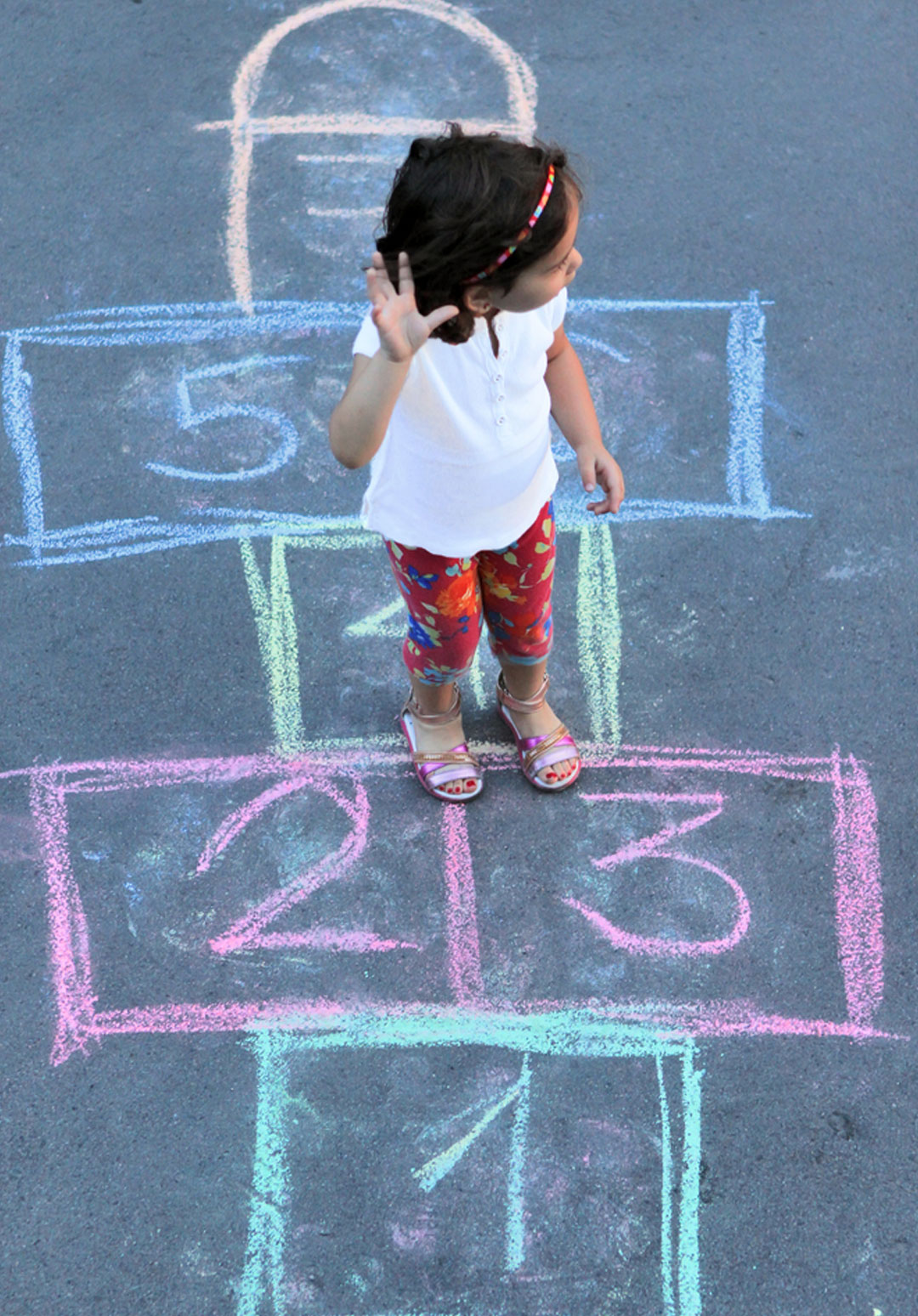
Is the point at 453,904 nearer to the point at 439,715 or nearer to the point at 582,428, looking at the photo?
the point at 439,715

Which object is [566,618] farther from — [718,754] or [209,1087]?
[209,1087]

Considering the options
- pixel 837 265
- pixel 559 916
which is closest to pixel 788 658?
pixel 559 916

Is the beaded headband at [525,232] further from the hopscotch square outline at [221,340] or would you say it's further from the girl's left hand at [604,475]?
the hopscotch square outline at [221,340]

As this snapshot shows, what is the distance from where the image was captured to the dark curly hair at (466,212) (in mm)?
1587

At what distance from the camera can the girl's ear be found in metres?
1.69

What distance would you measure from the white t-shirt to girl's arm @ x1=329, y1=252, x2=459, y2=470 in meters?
0.08

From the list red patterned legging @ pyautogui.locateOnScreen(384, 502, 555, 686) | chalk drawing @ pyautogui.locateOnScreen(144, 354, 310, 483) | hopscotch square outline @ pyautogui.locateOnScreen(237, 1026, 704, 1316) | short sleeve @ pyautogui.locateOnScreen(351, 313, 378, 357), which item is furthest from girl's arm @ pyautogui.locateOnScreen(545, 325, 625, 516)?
chalk drawing @ pyautogui.locateOnScreen(144, 354, 310, 483)

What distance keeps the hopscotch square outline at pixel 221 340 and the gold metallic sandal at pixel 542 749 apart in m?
0.62

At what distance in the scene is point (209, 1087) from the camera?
2.22 meters

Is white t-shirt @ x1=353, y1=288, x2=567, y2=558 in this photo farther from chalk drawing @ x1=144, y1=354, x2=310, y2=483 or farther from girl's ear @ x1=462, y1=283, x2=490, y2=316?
chalk drawing @ x1=144, y1=354, x2=310, y2=483

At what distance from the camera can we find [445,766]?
2557mm

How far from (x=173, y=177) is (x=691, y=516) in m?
2.00

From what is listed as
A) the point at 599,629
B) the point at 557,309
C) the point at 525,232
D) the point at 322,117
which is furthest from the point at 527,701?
the point at 322,117

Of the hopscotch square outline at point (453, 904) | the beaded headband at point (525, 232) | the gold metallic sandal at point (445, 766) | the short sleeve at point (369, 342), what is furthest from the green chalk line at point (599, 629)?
the beaded headband at point (525, 232)
